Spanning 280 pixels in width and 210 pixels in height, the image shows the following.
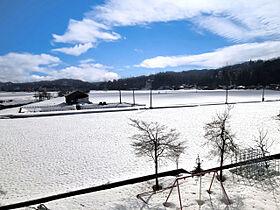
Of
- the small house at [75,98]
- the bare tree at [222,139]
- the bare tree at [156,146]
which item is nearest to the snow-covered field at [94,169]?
the bare tree at [156,146]

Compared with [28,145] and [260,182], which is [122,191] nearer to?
[260,182]

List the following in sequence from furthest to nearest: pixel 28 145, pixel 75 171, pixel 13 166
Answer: pixel 28 145 < pixel 13 166 < pixel 75 171

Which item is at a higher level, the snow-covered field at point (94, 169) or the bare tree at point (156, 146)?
the bare tree at point (156, 146)

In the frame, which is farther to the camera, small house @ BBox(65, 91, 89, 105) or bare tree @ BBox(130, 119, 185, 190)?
small house @ BBox(65, 91, 89, 105)

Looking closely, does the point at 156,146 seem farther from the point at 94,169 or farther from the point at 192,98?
the point at 192,98

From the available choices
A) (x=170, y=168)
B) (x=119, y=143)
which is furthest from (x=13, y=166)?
(x=170, y=168)

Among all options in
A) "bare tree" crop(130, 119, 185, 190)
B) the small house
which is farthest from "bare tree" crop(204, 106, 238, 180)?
the small house

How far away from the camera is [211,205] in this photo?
7.56 metres

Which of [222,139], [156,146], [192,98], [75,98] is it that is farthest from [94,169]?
[192,98]

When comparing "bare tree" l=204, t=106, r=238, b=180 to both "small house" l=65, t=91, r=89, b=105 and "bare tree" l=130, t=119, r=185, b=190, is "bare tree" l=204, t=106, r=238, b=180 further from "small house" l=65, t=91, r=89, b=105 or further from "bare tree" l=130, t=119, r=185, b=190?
"small house" l=65, t=91, r=89, b=105

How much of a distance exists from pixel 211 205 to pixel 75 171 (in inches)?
306

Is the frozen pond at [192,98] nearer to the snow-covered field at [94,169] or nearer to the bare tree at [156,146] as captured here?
the snow-covered field at [94,169]

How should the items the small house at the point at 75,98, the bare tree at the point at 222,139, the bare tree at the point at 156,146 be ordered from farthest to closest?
the small house at the point at 75,98, the bare tree at the point at 222,139, the bare tree at the point at 156,146

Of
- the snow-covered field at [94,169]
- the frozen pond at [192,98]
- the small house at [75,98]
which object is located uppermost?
the small house at [75,98]
